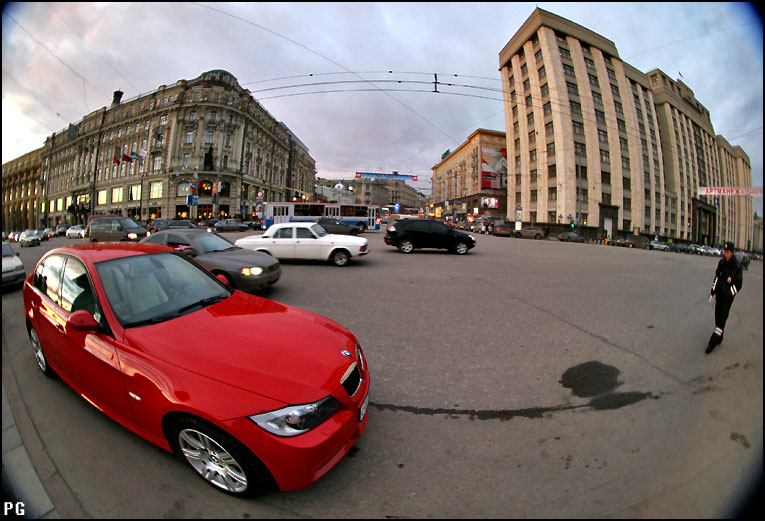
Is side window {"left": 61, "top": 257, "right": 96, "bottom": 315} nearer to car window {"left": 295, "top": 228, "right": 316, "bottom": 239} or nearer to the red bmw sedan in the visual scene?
the red bmw sedan

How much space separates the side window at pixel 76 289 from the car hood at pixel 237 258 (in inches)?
132

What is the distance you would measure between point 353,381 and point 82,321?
81.6 inches

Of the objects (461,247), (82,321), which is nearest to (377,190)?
(461,247)

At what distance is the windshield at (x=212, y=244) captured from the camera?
22.3ft

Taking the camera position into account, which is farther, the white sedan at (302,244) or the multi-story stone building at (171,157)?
the multi-story stone building at (171,157)

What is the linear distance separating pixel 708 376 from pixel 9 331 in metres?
9.79

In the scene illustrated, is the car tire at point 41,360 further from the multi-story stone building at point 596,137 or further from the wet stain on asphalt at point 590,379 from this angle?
the multi-story stone building at point 596,137

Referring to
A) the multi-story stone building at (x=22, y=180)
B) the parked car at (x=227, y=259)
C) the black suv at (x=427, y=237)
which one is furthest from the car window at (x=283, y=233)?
the multi-story stone building at (x=22, y=180)

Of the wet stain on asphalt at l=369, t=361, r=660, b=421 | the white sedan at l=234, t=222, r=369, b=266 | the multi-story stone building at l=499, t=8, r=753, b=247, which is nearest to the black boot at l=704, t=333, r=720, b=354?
the wet stain on asphalt at l=369, t=361, r=660, b=421

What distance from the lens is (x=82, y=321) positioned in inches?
82.4

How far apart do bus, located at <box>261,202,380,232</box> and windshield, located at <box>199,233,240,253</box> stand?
23076mm

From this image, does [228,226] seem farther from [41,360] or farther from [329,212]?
[41,360]

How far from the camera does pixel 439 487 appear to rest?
179 cm

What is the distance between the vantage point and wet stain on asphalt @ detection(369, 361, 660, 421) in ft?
8.39
